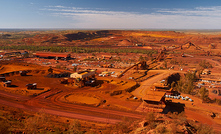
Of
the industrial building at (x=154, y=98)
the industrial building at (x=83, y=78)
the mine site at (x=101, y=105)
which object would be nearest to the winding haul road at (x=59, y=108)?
the mine site at (x=101, y=105)

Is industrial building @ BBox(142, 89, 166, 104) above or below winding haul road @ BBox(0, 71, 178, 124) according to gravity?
above

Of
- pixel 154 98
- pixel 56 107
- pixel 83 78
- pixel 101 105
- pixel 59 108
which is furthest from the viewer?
pixel 83 78

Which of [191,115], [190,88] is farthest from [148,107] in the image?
[190,88]

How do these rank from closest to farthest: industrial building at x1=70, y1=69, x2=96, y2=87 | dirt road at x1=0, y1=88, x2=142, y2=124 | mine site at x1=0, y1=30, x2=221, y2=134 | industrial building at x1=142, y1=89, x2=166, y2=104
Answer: mine site at x1=0, y1=30, x2=221, y2=134, dirt road at x1=0, y1=88, x2=142, y2=124, industrial building at x1=142, y1=89, x2=166, y2=104, industrial building at x1=70, y1=69, x2=96, y2=87

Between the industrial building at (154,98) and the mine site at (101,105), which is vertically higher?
the industrial building at (154,98)

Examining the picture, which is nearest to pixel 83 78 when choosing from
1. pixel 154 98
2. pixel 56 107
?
pixel 56 107

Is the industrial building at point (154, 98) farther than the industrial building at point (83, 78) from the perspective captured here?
No

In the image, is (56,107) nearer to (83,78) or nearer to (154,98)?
(83,78)

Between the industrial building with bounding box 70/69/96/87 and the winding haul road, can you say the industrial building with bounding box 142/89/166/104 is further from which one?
the industrial building with bounding box 70/69/96/87

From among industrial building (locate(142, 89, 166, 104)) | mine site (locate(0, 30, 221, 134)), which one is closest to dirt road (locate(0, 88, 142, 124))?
mine site (locate(0, 30, 221, 134))

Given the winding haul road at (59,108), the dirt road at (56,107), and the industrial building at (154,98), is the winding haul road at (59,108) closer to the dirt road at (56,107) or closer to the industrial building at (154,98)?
the dirt road at (56,107)

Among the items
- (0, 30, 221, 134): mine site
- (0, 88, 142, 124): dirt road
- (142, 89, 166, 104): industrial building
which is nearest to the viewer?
(0, 30, 221, 134): mine site

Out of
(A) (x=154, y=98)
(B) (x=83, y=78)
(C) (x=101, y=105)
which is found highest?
(A) (x=154, y=98)
